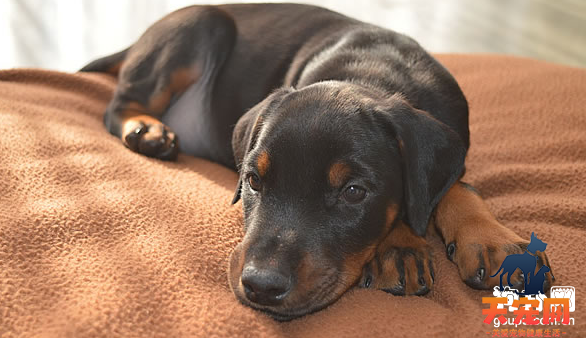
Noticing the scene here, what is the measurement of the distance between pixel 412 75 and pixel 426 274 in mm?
1309

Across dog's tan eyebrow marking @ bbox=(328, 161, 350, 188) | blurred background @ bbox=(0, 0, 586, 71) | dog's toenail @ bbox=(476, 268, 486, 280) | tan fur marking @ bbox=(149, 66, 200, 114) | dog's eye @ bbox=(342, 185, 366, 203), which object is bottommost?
blurred background @ bbox=(0, 0, 586, 71)

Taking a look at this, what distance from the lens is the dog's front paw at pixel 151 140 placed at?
4.18 metres

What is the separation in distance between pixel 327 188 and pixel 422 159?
0.48 meters

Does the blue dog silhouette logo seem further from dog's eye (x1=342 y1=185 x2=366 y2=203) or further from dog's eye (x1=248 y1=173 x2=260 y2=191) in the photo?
dog's eye (x1=248 y1=173 x2=260 y2=191)

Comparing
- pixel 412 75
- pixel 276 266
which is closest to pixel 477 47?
pixel 412 75

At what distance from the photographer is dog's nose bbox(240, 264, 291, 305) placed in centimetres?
245

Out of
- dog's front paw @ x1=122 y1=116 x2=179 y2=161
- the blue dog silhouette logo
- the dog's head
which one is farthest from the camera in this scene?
dog's front paw @ x1=122 y1=116 x2=179 y2=161

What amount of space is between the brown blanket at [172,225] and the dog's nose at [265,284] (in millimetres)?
127

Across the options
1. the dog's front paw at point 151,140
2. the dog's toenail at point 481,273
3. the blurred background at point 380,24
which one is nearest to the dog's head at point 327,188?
the dog's toenail at point 481,273

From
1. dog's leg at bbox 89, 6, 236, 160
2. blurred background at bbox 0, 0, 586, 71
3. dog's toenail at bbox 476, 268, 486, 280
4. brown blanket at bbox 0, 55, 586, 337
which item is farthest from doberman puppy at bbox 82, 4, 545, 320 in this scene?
blurred background at bbox 0, 0, 586, 71

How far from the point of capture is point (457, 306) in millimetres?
2727

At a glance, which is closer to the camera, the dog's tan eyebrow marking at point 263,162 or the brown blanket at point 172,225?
the brown blanket at point 172,225

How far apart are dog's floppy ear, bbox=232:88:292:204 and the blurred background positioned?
4772 mm

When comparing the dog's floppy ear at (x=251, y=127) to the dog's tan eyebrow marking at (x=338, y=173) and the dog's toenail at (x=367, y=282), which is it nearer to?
the dog's tan eyebrow marking at (x=338, y=173)
